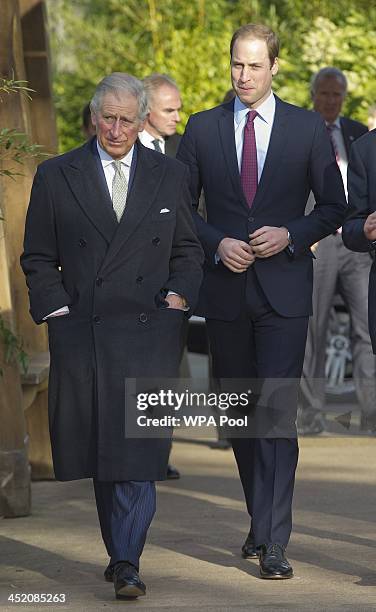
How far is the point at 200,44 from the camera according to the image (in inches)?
625

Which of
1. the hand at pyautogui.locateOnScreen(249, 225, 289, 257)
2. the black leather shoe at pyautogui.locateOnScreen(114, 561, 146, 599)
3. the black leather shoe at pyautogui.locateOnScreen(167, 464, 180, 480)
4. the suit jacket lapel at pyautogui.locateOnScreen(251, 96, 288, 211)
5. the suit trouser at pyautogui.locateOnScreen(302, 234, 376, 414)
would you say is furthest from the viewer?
the suit trouser at pyautogui.locateOnScreen(302, 234, 376, 414)

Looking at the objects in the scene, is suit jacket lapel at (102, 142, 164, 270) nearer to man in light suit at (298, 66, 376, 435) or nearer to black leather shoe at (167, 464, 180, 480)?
black leather shoe at (167, 464, 180, 480)

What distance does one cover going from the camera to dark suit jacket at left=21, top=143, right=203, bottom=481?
22.3 feet

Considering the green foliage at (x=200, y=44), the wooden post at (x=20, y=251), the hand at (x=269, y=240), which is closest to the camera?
the hand at (x=269, y=240)

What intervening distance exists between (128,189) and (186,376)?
18.8 ft

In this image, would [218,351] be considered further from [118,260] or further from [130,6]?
[130,6]

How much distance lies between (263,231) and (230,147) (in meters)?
0.41

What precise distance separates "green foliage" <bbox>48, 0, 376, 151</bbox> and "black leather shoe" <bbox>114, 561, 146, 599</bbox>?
7863mm

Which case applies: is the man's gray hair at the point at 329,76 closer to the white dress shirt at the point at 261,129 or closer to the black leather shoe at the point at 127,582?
the white dress shirt at the point at 261,129

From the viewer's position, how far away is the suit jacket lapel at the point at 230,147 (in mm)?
7352

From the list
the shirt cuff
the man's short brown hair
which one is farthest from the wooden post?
the shirt cuff

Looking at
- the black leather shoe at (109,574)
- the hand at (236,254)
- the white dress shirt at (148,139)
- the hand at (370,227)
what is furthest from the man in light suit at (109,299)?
the white dress shirt at (148,139)

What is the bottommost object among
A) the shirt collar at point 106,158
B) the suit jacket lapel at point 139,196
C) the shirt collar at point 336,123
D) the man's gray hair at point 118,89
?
the suit jacket lapel at point 139,196

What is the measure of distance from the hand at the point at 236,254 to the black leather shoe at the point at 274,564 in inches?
43.7
